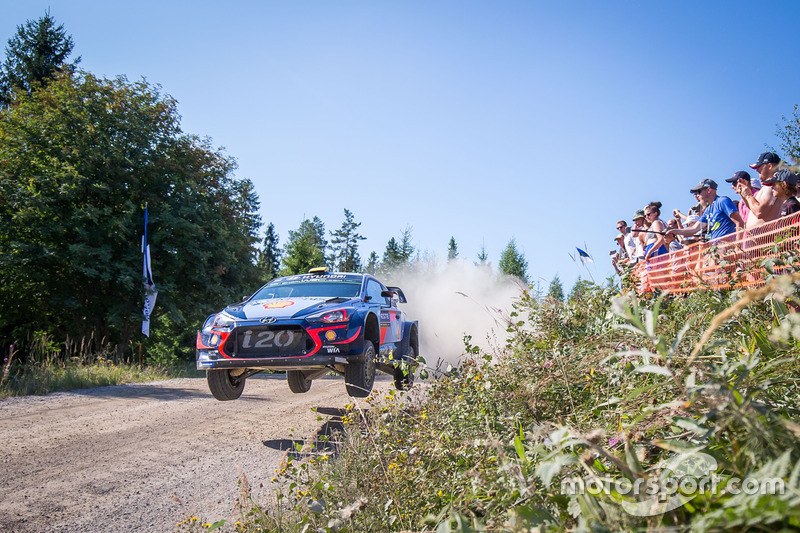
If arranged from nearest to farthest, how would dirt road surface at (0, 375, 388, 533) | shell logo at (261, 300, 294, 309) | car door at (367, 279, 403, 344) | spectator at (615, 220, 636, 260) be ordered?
1. dirt road surface at (0, 375, 388, 533)
2. shell logo at (261, 300, 294, 309)
3. car door at (367, 279, 403, 344)
4. spectator at (615, 220, 636, 260)

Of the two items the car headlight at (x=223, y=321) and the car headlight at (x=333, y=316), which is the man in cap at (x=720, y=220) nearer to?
the car headlight at (x=333, y=316)

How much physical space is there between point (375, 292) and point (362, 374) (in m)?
2.38

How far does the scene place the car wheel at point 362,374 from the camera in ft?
21.9

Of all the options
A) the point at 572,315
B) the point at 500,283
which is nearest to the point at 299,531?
the point at 572,315

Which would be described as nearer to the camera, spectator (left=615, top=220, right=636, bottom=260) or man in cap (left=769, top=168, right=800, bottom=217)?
man in cap (left=769, top=168, right=800, bottom=217)

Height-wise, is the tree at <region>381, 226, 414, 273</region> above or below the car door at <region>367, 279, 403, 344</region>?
above

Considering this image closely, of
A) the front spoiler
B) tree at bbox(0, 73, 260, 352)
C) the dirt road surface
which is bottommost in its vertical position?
the dirt road surface

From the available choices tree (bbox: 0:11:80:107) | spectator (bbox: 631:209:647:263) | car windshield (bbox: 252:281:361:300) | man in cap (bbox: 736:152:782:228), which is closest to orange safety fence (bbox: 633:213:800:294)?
man in cap (bbox: 736:152:782:228)

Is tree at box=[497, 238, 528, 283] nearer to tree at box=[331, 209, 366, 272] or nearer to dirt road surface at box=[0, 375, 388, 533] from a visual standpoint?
tree at box=[331, 209, 366, 272]

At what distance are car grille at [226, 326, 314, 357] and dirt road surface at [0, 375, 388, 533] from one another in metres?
0.99

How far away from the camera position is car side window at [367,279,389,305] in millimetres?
8502

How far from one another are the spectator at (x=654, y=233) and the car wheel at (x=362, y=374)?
4370 millimetres

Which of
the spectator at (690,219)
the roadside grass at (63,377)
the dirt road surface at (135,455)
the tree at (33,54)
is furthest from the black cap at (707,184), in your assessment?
the tree at (33,54)

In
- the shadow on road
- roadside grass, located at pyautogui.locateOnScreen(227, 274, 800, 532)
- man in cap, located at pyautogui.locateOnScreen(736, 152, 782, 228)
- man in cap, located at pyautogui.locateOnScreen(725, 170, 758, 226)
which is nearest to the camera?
roadside grass, located at pyautogui.locateOnScreen(227, 274, 800, 532)
